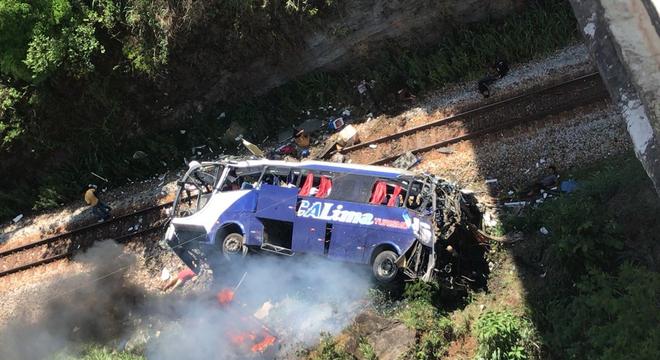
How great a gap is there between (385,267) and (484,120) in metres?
5.24

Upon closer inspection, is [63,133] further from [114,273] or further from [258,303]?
[258,303]

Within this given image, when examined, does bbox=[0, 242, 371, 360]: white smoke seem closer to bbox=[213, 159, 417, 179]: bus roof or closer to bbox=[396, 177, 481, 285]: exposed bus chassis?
bbox=[396, 177, 481, 285]: exposed bus chassis

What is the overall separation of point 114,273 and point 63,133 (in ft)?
15.6

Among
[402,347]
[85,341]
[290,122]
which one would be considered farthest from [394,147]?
[85,341]

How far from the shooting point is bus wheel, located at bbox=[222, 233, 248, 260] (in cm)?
1226

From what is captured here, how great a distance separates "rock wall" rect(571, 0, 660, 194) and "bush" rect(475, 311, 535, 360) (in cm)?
321

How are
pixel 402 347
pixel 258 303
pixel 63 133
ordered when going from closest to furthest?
pixel 402 347 → pixel 258 303 → pixel 63 133

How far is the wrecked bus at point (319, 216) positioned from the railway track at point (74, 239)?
2.85 metres

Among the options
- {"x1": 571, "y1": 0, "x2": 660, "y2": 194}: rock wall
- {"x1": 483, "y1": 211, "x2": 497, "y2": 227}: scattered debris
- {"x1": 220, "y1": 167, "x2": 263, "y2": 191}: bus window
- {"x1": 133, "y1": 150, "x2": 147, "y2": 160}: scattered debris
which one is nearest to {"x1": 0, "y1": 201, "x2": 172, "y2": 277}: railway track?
Result: {"x1": 133, "y1": 150, "x2": 147, "y2": 160}: scattered debris

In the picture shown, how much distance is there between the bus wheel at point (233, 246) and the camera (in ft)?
40.2

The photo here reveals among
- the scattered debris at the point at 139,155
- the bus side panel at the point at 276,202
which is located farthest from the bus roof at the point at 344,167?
the scattered debris at the point at 139,155

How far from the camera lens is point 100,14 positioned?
1582 centimetres

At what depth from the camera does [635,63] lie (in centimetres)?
788

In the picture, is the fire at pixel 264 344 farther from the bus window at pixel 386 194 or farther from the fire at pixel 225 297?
the bus window at pixel 386 194
